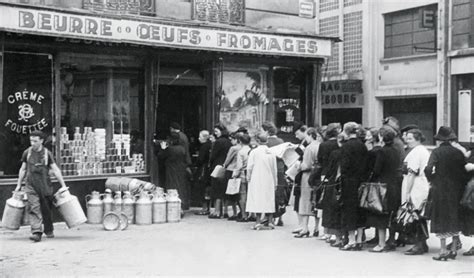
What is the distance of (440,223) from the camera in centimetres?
927

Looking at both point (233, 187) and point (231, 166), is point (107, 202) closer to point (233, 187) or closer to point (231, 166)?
point (233, 187)

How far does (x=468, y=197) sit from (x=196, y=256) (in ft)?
12.6

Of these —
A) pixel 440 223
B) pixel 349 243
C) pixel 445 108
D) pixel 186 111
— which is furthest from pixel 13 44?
pixel 445 108

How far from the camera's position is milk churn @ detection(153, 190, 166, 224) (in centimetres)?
1284

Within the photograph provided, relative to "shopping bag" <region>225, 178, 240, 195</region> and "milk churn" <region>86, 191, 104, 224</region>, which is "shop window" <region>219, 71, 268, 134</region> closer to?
"shopping bag" <region>225, 178, 240, 195</region>

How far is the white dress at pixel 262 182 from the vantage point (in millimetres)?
12016

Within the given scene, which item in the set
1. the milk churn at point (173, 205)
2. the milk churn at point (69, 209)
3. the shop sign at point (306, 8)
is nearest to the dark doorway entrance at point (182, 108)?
the milk churn at point (173, 205)

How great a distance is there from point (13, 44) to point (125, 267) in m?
5.60

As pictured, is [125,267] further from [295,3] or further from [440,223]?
[295,3]

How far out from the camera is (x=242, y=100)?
16016mm

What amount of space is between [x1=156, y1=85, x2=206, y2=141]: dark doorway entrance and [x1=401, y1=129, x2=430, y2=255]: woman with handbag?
665cm

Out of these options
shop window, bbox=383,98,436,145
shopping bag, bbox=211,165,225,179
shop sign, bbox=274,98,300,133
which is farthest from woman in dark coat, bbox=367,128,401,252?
shop window, bbox=383,98,436,145

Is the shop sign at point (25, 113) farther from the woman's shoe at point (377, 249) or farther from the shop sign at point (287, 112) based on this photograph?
the woman's shoe at point (377, 249)

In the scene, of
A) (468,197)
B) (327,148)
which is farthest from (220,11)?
(468,197)
